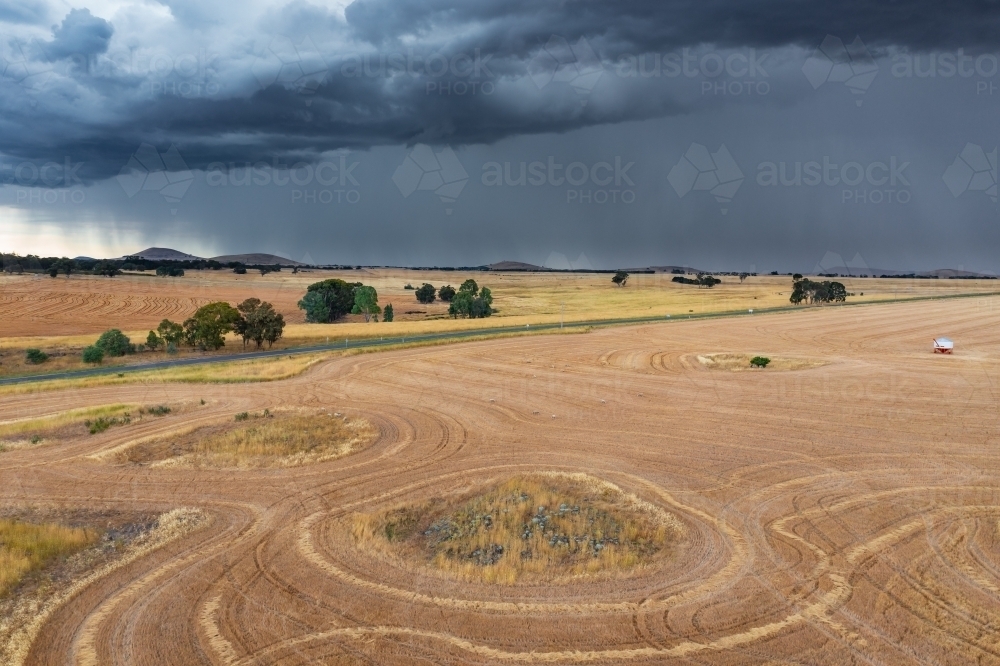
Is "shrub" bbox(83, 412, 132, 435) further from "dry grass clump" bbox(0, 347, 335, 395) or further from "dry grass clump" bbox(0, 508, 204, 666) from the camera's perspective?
"dry grass clump" bbox(0, 347, 335, 395)

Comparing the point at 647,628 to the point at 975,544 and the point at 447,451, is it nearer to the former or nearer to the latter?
the point at 975,544

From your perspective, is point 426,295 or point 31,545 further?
point 426,295

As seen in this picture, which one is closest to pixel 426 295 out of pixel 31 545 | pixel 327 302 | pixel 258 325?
pixel 327 302

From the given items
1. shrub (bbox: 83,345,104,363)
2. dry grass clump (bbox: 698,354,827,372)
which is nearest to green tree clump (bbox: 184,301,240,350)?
shrub (bbox: 83,345,104,363)

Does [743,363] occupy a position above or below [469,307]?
below

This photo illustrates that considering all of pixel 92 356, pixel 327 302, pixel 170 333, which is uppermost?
pixel 327 302

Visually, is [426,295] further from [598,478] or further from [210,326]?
[598,478]
